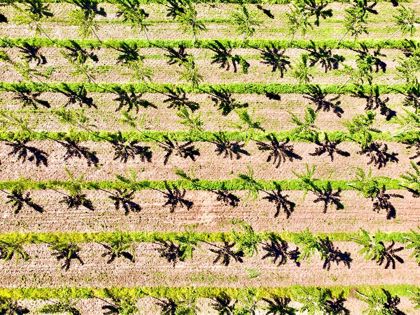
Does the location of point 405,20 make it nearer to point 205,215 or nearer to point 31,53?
point 205,215

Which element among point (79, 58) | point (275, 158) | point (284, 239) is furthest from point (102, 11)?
point (284, 239)

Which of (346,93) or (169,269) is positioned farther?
(346,93)

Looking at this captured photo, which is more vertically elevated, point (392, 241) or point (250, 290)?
point (392, 241)

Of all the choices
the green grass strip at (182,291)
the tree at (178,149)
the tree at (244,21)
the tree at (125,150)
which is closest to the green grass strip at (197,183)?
the tree at (125,150)

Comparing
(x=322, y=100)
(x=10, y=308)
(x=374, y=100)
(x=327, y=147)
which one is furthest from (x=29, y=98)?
(x=374, y=100)

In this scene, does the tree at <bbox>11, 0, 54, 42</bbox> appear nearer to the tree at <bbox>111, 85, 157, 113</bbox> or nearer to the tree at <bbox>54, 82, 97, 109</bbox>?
the tree at <bbox>54, 82, 97, 109</bbox>

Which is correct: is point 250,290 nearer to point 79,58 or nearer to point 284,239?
point 284,239

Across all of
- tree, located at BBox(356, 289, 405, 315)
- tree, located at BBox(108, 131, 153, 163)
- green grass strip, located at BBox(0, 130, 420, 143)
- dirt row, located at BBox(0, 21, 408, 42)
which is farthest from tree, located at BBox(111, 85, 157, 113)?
tree, located at BBox(356, 289, 405, 315)

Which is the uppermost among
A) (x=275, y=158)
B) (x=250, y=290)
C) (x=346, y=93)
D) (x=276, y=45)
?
(x=276, y=45)
